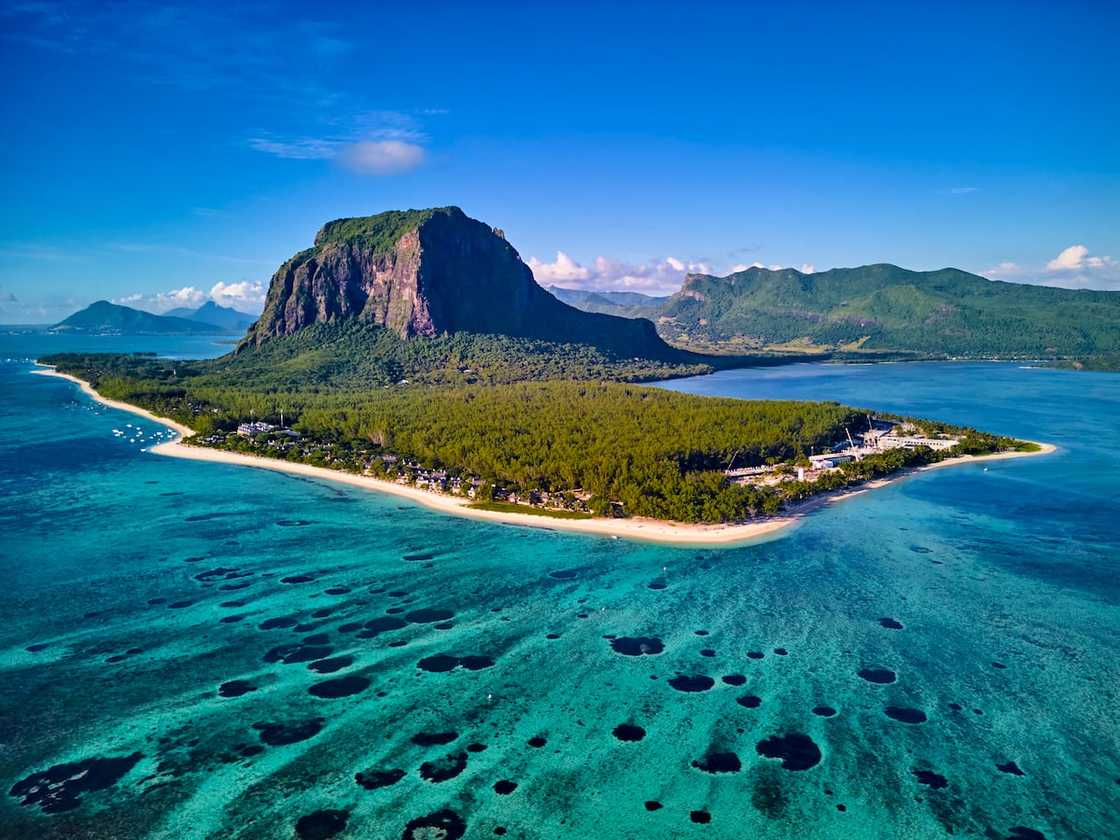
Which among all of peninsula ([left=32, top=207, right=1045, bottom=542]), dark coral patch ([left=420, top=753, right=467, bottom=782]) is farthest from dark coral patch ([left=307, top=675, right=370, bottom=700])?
peninsula ([left=32, top=207, right=1045, bottom=542])

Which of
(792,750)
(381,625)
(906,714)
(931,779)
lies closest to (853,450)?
(906,714)

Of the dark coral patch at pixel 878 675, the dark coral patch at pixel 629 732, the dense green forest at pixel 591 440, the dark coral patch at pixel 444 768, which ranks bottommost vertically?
the dark coral patch at pixel 878 675

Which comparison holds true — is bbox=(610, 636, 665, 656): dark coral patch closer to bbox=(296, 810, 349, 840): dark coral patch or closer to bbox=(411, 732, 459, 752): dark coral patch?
bbox=(411, 732, 459, 752): dark coral patch

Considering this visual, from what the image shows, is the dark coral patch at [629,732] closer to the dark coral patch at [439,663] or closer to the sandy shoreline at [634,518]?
the dark coral patch at [439,663]

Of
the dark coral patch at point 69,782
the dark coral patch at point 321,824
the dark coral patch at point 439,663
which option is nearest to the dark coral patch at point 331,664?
the dark coral patch at point 439,663

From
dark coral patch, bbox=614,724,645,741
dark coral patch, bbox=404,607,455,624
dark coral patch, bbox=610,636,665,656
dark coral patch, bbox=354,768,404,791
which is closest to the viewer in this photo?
dark coral patch, bbox=354,768,404,791

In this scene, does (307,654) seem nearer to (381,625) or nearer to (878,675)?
(381,625)
